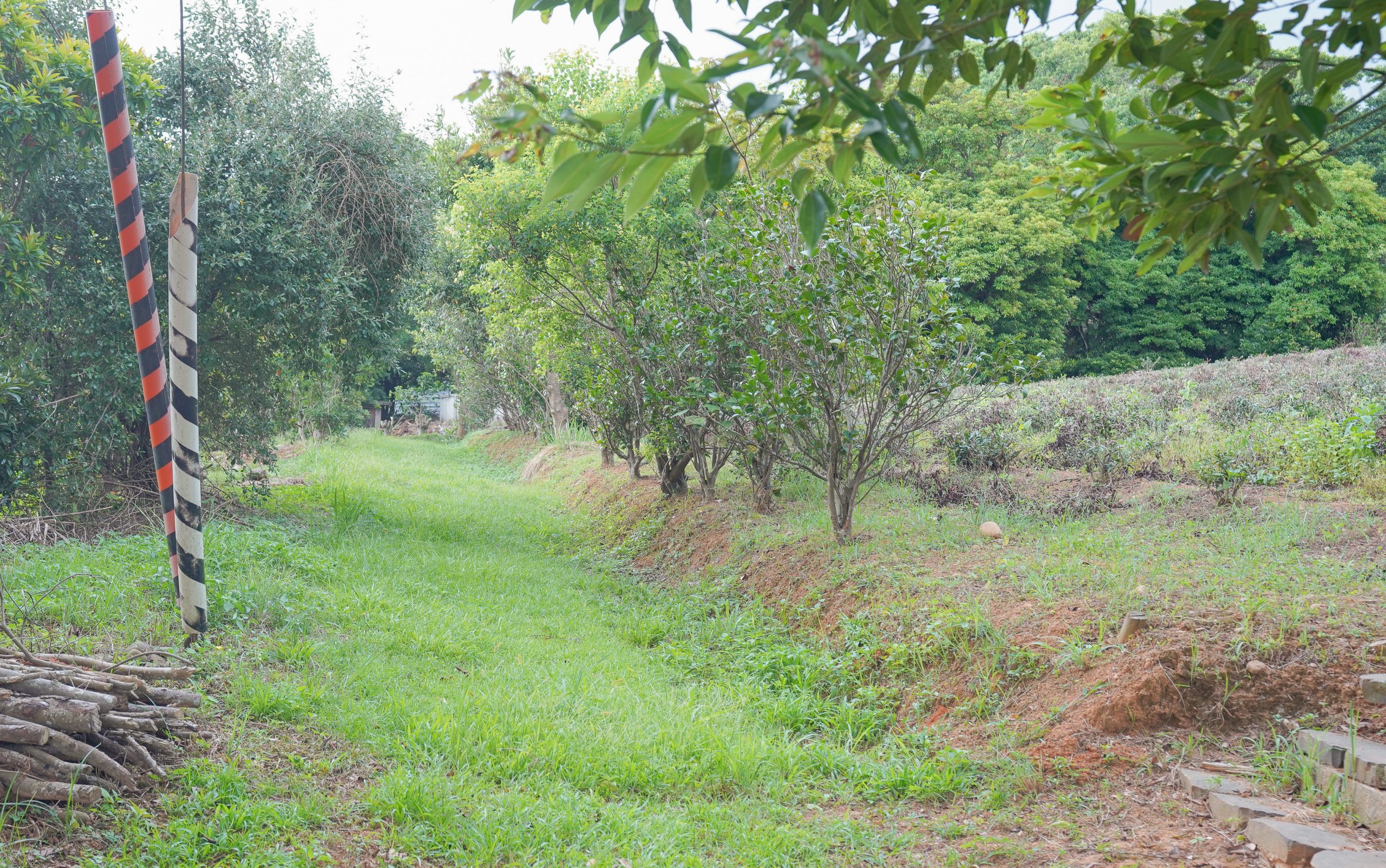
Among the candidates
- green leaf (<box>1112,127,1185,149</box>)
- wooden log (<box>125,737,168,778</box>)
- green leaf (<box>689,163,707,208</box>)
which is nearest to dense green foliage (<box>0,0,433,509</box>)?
wooden log (<box>125,737,168,778</box>)

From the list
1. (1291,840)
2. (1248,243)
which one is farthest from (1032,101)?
(1291,840)

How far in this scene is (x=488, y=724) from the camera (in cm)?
433

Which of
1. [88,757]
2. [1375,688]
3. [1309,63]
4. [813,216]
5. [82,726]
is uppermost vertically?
[1309,63]

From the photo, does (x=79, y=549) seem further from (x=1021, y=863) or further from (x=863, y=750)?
(x=1021, y=863)

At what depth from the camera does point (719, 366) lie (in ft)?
31.6

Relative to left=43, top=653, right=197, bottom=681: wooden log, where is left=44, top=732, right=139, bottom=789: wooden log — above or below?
below

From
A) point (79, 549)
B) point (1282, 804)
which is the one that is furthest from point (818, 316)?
point (79, 549)

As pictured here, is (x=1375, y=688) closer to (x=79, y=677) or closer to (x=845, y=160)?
(x=845, y=160)

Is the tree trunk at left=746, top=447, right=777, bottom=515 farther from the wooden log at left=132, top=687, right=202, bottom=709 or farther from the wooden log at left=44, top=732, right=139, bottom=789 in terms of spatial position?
the wooden log at left=44, top=732, right=139, bottom=789

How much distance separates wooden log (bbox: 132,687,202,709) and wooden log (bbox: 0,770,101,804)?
0.61m

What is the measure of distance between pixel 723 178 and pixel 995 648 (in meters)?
4.10

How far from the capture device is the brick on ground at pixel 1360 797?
3240 millimetres

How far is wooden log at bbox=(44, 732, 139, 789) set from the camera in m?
3.20

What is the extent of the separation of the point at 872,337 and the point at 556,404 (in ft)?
49.3
